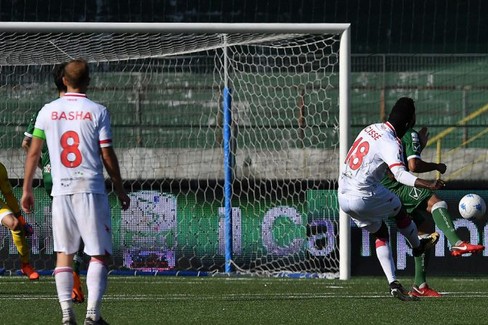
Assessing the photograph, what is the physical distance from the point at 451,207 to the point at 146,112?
17.1 ft

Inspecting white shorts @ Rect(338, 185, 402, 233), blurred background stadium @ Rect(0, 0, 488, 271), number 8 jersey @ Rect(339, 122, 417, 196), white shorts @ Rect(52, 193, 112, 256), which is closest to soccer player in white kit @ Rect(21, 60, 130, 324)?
white shorts @ Rect(52, 193, 112, 256)

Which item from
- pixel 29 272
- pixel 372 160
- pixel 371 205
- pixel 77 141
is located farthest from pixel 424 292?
pixel 77 141

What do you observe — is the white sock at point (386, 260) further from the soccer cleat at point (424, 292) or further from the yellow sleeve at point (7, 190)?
the yellow sleeve at point (7, 190)

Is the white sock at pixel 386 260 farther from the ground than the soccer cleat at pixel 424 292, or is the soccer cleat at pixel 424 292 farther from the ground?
the white sock at pixel 386 260

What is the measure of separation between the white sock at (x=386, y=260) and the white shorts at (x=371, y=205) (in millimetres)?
239

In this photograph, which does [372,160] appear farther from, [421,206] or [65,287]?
[65,287]

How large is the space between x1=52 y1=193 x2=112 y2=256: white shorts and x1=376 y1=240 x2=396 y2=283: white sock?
348 cm

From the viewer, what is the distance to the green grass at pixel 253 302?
7953mm

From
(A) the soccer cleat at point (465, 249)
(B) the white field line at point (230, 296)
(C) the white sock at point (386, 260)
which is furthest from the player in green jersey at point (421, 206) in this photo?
(C) the white sock at point (386, 260)

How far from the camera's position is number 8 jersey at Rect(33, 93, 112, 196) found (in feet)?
22.6

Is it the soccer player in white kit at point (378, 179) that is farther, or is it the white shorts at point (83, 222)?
the soccer player in white kit at point (378, 179)

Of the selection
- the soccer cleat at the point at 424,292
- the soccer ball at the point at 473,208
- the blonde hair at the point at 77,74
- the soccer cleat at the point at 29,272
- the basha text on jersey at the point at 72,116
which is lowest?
the soccer cleat at the point at 424,292

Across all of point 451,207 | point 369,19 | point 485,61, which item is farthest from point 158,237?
point 369,19

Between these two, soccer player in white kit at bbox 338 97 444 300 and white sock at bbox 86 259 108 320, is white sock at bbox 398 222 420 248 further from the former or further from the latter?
white sock at bbox 86 259 108 320
